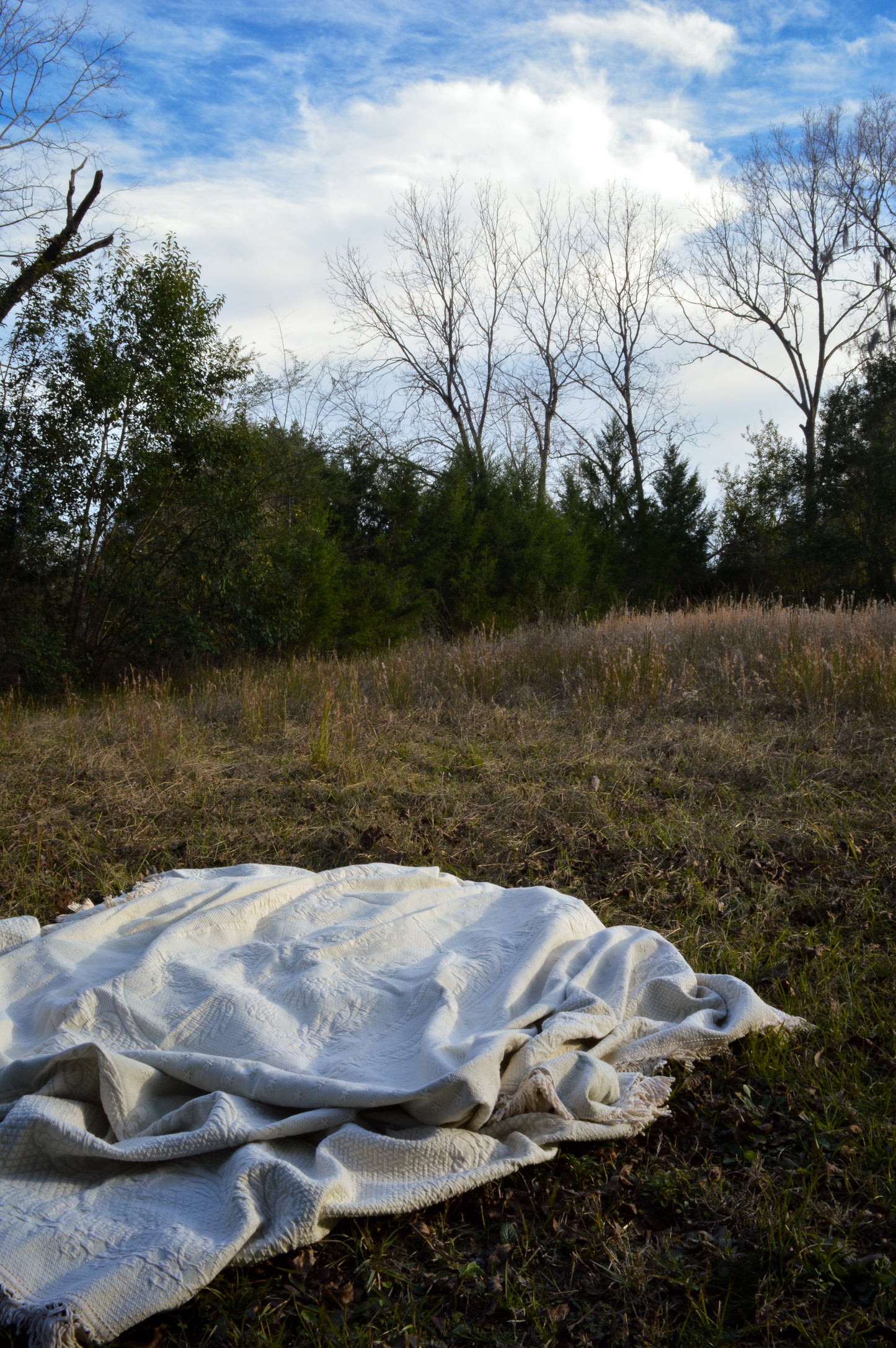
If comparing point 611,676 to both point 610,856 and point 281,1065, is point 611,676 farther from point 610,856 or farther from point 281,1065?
point 281,1065

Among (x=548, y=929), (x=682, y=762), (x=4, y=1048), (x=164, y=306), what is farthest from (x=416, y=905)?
(x=164, y=306)

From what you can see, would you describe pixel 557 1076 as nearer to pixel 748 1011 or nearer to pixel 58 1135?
pixel 748 1011

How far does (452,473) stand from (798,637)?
28.5 ft

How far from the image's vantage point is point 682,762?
17.7 feet

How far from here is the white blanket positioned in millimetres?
1700

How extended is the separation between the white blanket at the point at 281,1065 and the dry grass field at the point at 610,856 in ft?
0.40

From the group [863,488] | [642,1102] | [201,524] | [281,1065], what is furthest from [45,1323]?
[863,488]

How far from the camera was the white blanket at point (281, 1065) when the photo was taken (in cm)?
170

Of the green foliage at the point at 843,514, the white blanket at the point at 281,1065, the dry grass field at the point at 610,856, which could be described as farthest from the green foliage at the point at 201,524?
the white blanket at the point at 281,1065

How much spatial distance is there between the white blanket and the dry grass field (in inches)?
4.8

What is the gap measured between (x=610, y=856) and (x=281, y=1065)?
239cm

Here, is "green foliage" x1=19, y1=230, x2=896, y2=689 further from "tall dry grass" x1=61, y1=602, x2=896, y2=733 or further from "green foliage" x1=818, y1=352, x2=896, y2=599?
"green foliage" x1=818, y1=352, x2=896, y2=599

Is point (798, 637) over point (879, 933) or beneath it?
over

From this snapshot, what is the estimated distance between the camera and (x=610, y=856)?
4227 millimetres
